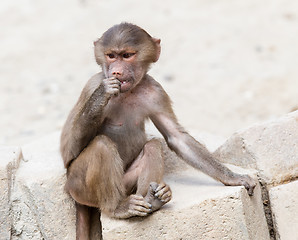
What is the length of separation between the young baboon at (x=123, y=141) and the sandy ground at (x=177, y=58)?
317 cm

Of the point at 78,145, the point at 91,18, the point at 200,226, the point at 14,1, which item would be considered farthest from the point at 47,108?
the point at 200,226

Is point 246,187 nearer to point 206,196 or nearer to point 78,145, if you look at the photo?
point 206,196

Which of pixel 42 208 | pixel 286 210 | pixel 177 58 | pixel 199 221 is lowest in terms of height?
pixel 199 221

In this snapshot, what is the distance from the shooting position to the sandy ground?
9.20m

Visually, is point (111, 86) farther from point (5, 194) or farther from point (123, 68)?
point (5, 194)

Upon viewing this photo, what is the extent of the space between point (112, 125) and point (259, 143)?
1245 mm

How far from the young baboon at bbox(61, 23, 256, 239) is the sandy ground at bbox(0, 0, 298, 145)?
3.17 metres

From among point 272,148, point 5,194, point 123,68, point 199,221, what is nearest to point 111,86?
point 123,68

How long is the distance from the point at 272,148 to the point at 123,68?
4.69ft

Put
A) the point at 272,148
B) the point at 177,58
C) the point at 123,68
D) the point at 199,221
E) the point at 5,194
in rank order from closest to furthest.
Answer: the point at 199,221 < the point at 123,68 < the point at 5,194 < the point at 272,148 < the point at 177,58

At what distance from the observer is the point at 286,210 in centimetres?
465

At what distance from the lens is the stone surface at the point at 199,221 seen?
14.2 ft

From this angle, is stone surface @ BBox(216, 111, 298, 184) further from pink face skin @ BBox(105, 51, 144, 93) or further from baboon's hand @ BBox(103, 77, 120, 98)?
baboon's hand @ BBox(103, 77, 120, 98)

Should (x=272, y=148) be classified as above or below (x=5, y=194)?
above
